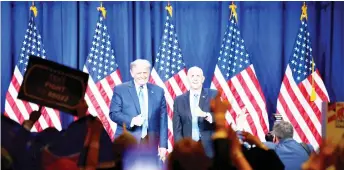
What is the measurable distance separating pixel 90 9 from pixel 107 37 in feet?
1.35

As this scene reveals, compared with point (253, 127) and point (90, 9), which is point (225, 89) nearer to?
point (253, 127)

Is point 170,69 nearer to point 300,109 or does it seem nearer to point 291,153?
point 300,109

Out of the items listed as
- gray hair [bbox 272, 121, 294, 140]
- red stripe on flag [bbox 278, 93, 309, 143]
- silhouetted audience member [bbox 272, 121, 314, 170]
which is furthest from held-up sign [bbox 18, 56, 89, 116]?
red stripe on flag [bbox 278, 93, 309, 143]

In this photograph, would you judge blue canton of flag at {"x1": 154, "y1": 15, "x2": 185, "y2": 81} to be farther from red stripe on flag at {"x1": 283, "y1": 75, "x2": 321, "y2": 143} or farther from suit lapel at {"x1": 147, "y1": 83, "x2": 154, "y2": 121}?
red stripe on flag at {"x1": 283, "y1": 75, "x2": 321, "y2": 143}

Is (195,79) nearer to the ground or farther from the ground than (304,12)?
nearer to the ground

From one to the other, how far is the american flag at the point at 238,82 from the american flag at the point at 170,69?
1.32 ft

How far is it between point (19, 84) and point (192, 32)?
6.97ft

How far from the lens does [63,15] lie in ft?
19.6

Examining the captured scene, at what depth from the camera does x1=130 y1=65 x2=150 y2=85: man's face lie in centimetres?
534

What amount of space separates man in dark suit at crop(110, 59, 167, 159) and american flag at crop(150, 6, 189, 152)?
58 centimetres

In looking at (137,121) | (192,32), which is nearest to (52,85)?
(137,121)

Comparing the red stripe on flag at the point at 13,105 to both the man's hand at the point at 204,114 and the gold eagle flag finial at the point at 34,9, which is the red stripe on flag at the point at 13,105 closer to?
the gold eagle flag finial at the point at 34,9

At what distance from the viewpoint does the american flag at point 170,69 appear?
5.94m

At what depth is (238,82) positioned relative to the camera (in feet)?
19.7
